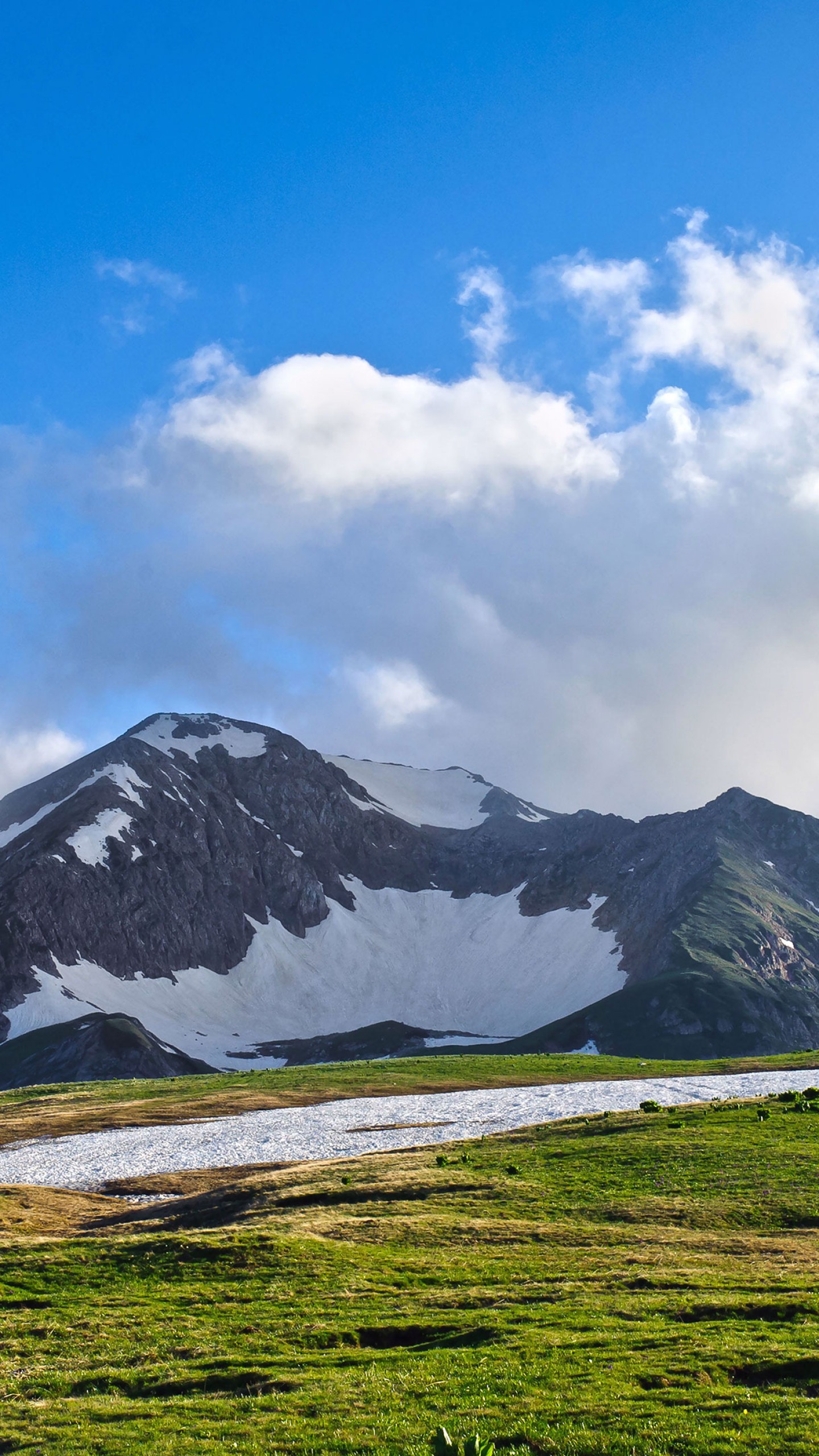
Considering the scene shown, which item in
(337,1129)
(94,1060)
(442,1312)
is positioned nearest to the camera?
(442,1312)

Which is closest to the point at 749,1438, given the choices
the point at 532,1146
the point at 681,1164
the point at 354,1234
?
the point at 354,1234

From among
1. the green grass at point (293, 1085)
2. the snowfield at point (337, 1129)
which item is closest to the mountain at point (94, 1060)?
the green grass at point (293, 1085)

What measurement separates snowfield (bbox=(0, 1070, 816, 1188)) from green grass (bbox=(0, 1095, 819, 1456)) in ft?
50.8

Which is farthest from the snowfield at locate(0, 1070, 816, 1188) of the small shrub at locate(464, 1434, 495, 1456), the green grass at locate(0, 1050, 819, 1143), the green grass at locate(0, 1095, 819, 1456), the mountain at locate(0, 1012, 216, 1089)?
the mountain at locate(0, 1012, 216, 1089)

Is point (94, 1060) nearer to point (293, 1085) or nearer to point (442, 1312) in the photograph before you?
point (293, 1085)

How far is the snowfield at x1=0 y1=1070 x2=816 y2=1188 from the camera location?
64.8m

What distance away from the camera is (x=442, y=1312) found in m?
28.5

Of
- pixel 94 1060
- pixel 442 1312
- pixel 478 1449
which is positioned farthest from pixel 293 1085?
pixel 94 1060

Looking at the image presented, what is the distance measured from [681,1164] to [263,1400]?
1144 inches

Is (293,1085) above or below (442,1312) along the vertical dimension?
below

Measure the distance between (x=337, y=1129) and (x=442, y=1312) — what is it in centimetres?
4694

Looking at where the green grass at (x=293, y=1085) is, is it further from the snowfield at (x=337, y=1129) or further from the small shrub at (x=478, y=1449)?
the small shrub at (x=478, y=1449)

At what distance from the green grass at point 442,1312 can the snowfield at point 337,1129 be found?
15.5 metres

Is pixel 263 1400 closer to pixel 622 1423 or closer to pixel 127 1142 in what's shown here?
pixel 622 1423
